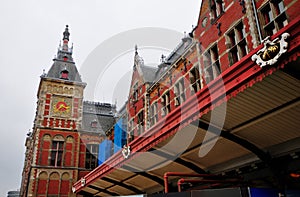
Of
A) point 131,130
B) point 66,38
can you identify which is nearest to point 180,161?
point 131,130

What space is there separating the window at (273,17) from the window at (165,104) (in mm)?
7349

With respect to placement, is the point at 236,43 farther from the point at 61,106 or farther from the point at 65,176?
the point at 61,106

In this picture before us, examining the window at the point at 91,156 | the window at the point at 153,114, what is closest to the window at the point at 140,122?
the window at the point at 153,114

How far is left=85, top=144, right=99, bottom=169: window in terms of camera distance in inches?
1102

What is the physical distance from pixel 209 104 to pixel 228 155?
2431 millimetres

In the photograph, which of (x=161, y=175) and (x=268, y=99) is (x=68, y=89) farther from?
(x=268, y=99)

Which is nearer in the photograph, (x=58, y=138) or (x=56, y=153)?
(x=56, y=153)

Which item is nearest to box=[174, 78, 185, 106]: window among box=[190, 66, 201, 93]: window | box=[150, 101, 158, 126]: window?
box=[190, 66, 201, 93]: window

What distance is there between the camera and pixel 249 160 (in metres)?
7.52

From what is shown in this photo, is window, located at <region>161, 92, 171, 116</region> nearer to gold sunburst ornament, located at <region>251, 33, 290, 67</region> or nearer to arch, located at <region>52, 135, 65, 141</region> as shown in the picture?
gold sunburst ornament, located at <region>251, 33, 290, 67</region>

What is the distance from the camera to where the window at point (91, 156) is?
2800cm

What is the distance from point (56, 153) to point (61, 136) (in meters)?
1.71

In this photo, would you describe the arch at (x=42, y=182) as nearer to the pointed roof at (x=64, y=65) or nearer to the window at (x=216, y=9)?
the pointed roof at (x=64, y=65)

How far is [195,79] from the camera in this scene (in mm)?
13797
